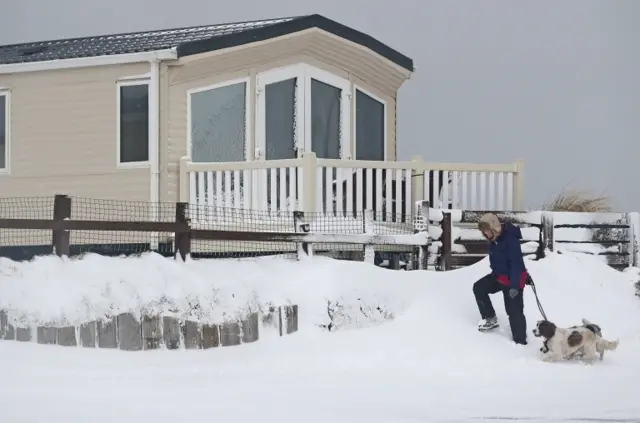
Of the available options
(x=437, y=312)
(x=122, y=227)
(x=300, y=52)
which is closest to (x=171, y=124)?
(x=300, y=52)

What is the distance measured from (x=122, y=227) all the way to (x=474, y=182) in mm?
5882

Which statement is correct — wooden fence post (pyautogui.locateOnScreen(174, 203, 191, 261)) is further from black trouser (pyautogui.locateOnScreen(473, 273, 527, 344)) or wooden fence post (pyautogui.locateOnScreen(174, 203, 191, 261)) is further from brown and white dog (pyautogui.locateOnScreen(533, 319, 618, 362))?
brown and white dog (pyautogui.locateOnScreen(533, 319, 618, 362))

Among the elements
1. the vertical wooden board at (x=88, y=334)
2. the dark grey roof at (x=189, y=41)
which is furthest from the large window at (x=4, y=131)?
the vertical wooden board at (x=88, y=334)

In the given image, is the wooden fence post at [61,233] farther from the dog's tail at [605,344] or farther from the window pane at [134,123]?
the dog's tail at [605,344]

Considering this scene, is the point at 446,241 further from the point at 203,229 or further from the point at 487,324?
the point at 203,229

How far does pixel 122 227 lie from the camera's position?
10.6 meters

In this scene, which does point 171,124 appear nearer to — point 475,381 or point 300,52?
point 300,52

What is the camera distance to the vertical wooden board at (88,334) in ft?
31.9

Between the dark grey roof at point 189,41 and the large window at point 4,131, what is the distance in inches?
25.8

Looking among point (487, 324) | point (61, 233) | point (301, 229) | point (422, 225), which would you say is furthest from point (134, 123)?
point (487, 324)

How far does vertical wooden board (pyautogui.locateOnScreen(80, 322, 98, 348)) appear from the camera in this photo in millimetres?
9727

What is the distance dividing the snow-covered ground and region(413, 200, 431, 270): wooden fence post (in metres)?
0.69

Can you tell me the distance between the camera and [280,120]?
1586cm

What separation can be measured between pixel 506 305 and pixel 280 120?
6.50m
